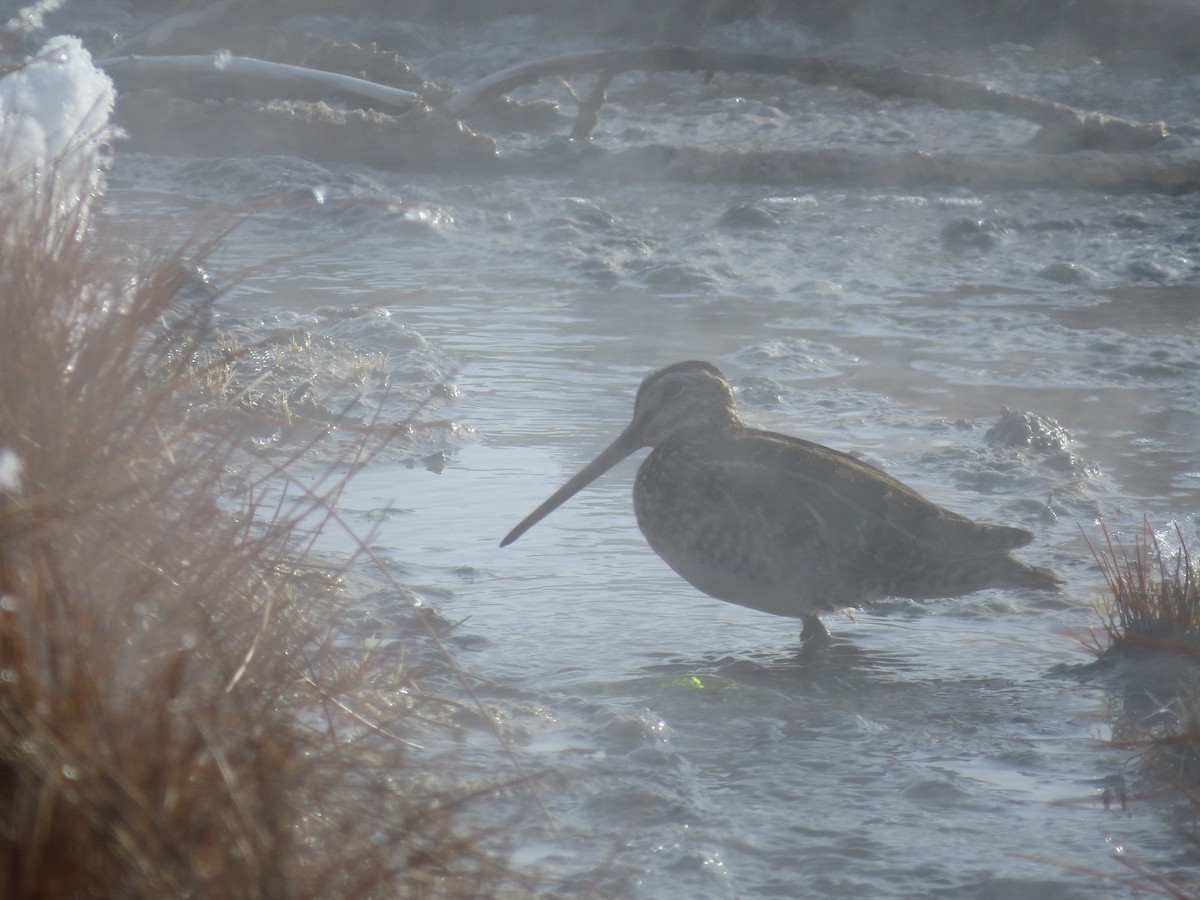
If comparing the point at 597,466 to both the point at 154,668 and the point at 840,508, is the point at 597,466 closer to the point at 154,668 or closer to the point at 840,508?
the point at 840,508

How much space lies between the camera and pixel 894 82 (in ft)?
36.0

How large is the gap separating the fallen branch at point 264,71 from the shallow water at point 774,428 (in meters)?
0.75

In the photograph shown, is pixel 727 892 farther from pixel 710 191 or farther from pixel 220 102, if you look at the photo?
pixel 220 102

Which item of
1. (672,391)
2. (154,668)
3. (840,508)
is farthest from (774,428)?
(154,668)

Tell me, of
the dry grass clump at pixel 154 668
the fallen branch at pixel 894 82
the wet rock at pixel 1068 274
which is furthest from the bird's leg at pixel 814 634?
the fallen branch at pixel 894 82

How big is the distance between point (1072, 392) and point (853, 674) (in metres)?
3.13

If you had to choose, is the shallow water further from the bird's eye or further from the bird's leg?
the bird's eye

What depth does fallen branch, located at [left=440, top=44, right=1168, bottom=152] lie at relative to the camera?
1085cm

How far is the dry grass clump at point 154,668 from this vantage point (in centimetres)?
174

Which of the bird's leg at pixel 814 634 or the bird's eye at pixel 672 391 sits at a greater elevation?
the bird's eye at pixel 672 391

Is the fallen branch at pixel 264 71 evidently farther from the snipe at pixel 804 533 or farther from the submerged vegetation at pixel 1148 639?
the submerged vegetation at pixel 1148 639

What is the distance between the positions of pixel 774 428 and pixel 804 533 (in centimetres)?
179

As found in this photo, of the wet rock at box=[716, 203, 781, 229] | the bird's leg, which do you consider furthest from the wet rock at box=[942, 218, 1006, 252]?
the bird's leg

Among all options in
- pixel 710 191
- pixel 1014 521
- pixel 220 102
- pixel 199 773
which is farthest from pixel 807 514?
pixel 220 102
